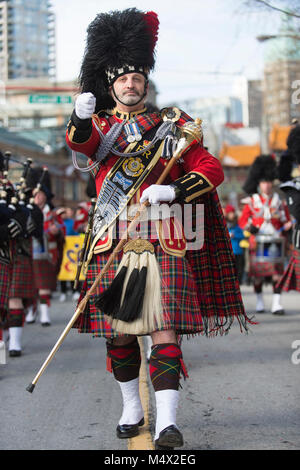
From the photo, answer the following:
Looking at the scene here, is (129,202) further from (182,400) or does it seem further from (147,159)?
(182,400)

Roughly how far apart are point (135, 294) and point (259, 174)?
7861 mm

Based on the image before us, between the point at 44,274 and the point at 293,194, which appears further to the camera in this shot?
the point at 44,274

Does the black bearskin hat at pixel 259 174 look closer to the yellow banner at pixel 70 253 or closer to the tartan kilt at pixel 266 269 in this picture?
the tartan kilt at pixel 266 269

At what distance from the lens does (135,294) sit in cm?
371

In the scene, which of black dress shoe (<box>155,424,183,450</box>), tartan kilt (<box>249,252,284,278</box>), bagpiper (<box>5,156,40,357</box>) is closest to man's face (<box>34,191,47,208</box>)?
bagpiper (<box>5,156,40,357</box>)

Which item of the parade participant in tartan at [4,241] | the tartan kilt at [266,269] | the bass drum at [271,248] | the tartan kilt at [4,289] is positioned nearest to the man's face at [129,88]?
the parade participant in tartan at [4,241]

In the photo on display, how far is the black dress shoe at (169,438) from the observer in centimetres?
344

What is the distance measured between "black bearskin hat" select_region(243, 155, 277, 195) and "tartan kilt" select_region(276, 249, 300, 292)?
2800 millimetres

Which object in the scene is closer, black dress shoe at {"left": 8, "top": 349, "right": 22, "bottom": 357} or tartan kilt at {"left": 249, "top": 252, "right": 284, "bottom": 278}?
black dress shoe at {"left": 8, "top": 349, "right": 22, "bottom": 357}

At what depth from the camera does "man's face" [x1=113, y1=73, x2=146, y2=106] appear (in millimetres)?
4039

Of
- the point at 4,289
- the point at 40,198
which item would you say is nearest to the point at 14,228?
the point at 4,289

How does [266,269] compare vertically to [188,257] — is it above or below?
below

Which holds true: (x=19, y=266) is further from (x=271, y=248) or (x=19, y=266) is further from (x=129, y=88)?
(x=271, y=248)

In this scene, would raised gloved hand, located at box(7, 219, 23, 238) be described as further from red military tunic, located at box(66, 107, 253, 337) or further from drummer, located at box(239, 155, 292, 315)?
drummer, located at box(239, 155, 292, 315)
